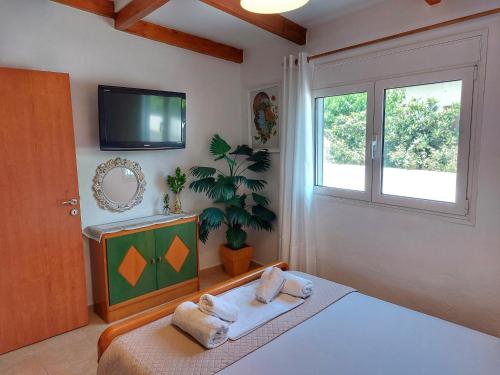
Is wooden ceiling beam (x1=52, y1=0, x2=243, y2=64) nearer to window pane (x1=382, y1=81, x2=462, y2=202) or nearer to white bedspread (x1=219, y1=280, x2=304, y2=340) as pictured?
window pane (x1=382, y1=81, x2=462, y2=202)

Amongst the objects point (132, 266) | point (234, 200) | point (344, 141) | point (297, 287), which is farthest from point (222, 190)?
point (297, 287)

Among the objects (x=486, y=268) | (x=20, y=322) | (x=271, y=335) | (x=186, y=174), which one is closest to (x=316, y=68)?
(x=186, y=174)

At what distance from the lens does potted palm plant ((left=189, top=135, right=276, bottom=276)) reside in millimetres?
3307

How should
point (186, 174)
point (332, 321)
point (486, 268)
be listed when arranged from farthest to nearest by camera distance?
point (186, 174) < point (486, 268) < point (332, 321)

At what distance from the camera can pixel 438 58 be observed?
2.24 metres

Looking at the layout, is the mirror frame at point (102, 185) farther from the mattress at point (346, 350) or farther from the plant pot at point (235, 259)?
the mattress at point (346, 350)

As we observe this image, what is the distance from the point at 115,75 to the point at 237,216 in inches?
66.0

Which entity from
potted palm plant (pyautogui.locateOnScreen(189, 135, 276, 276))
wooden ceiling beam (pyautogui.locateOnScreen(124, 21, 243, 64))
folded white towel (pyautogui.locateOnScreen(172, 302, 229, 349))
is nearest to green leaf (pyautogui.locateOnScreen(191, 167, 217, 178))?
potted palm plant (pyautogui.locateOnScreen(189, 135, 276, 276))

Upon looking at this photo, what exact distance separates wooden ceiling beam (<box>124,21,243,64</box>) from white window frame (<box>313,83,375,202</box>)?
1142mm

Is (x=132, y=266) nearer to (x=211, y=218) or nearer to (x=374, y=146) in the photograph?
(x=211, y=218)

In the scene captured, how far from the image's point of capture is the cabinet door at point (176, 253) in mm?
2957

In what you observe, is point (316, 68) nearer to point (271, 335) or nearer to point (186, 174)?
point (186, 174)

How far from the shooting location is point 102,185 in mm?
2857

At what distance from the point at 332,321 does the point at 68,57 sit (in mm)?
2671
